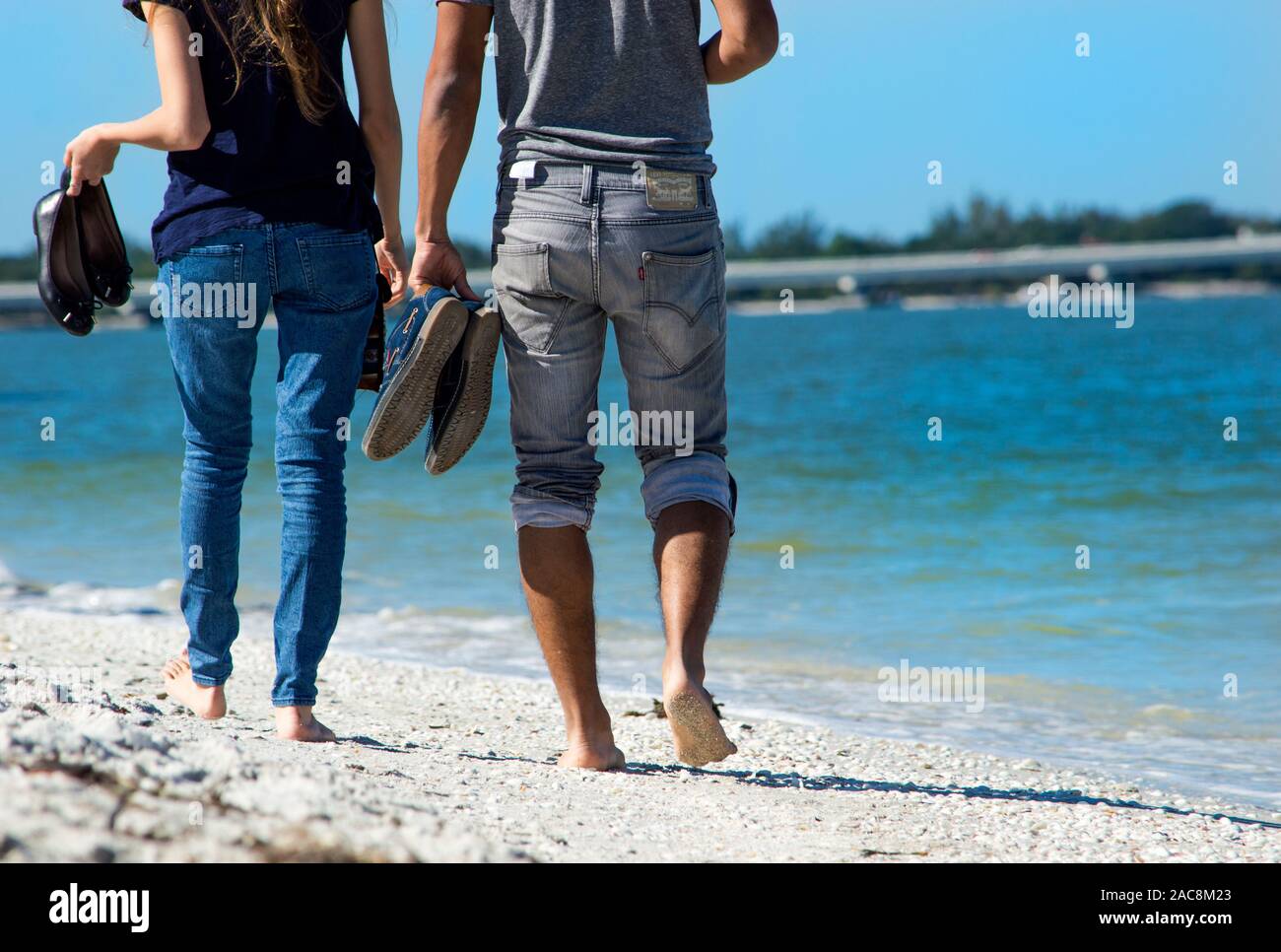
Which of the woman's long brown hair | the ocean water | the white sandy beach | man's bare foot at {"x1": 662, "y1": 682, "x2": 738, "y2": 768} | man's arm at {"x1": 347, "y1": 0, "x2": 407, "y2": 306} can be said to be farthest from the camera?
the ocean water

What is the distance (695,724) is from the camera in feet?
7.65

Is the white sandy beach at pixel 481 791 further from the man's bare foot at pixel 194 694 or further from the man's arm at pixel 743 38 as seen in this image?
the man's arm at pixel 743 38

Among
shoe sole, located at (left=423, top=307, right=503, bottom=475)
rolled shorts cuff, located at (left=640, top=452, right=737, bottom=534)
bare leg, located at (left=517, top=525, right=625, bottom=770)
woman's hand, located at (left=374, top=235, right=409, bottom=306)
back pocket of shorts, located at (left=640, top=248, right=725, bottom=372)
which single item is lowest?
bare leg, located at (left=517, top=525, right=625, bottom=770)

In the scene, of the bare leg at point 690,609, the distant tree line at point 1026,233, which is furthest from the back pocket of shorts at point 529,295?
the distant tree line at point 1026,233

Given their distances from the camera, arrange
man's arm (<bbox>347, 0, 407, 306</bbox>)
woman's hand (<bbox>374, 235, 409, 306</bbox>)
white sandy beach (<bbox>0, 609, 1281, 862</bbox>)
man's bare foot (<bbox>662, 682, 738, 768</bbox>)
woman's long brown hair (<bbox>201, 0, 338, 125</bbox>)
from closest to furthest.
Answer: white sandy beach (<bbox>0, 609, 1281, 862</bbox>) < man's bare foot (<bbox>662, 682, 738, 768</bbox>) < woman's long brown hair (<bbox>201, 0, 338, 125</bbox>) < man's arm (<bbox>347, 0, 407, 306</bbox>) < woman's hand (<bbox>374, 235, 409, 306</bbox>)

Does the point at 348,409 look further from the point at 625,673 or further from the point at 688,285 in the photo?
the point at 625,673

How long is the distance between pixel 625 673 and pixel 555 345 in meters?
2.20

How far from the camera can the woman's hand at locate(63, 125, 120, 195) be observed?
2.47 meters

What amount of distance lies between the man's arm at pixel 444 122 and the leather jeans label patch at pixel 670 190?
393 millimetres

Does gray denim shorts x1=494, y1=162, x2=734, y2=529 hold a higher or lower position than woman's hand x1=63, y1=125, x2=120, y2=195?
lower

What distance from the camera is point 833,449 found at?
13.0 meters

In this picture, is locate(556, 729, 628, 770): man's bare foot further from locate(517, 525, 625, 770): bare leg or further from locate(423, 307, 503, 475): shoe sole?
locate(423, 307, 503, 475): shoe sole

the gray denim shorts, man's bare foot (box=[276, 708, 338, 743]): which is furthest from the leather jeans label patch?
man's bare foot (box=[276, 708, 338, 743])
